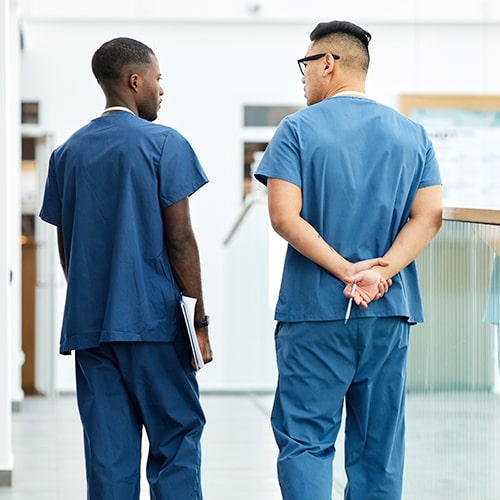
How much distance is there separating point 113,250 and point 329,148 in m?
0.57

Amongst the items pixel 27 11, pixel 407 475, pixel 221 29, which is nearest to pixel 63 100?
pixel 27 11

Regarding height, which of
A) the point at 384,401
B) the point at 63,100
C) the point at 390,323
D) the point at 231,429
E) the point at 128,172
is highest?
the point at 63,100

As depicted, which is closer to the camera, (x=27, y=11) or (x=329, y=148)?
(x=329, y=148)

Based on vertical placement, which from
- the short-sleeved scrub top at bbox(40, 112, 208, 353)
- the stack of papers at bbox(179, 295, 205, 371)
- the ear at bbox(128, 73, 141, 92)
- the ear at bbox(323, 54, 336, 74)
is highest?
the ear at bbox(323, 54, 336, 74)

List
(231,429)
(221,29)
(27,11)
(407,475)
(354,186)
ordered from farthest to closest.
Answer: (221,29)
(27,11)
(231,429)
(407,475)
(354,186)

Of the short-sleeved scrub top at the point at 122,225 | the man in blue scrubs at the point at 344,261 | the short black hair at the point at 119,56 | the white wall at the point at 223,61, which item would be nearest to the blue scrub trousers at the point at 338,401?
the man in blue scrubs at the point at 344,261

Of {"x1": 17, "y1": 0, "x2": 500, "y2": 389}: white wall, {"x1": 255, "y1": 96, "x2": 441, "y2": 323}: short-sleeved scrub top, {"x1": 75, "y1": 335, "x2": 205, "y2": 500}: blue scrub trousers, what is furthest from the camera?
{"x1": 17, "y1": 0, "x2": 500, "y2": 389}: white wall

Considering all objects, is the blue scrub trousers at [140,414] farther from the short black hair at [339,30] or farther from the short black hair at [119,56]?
the short black hair at [339,30]

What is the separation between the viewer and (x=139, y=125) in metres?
2.71

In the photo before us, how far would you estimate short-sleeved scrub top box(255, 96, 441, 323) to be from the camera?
262 cm

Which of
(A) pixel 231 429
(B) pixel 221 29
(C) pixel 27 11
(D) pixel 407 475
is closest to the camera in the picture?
(D) pixel 407 475

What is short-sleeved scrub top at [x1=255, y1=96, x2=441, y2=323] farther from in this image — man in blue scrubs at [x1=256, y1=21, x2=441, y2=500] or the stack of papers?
the stack of papers

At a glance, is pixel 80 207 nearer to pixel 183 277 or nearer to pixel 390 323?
pixel 183 277

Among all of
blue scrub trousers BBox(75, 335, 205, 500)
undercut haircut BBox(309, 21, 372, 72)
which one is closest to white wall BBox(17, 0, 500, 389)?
blue scrub trousers BBox(75, 335, 205, 500)
